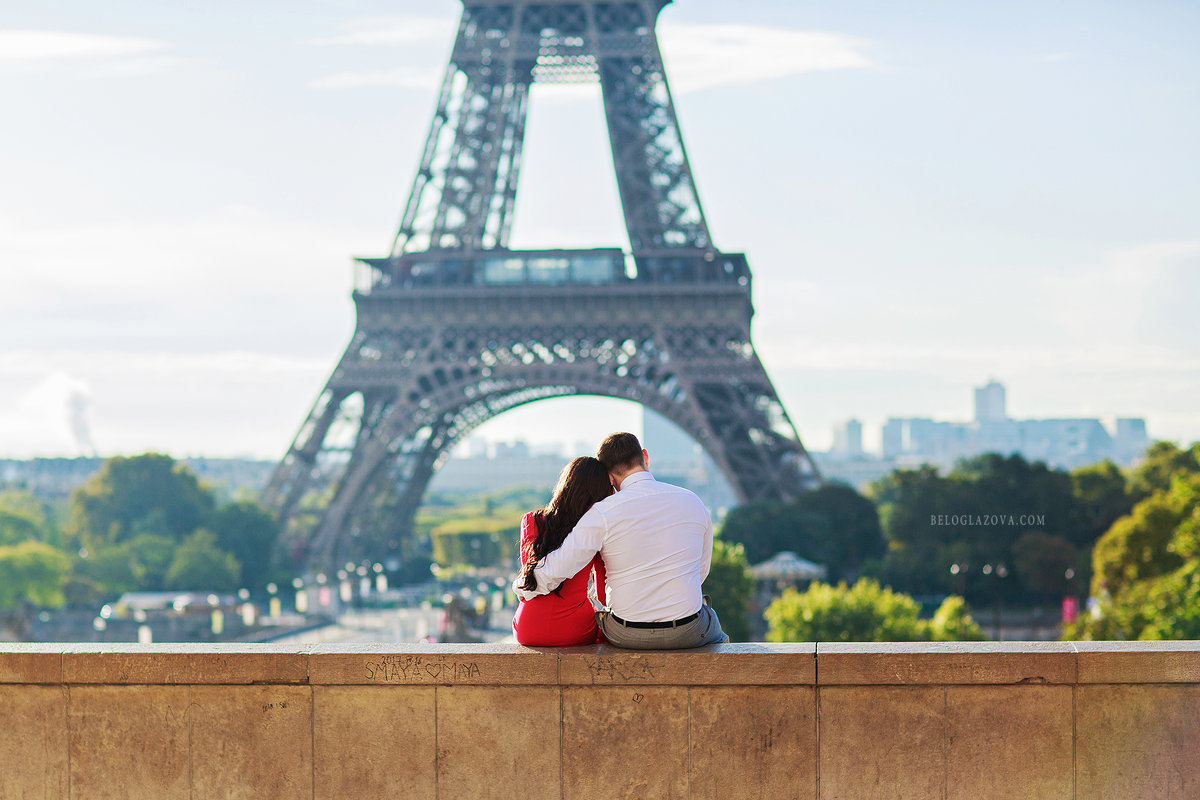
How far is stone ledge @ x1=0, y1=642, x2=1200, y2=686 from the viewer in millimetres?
6809

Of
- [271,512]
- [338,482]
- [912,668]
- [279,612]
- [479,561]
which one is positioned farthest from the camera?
[479,561]

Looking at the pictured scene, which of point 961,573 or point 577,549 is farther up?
point 577,549

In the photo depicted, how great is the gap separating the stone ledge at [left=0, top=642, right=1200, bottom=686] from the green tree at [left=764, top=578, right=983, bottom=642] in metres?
28.7

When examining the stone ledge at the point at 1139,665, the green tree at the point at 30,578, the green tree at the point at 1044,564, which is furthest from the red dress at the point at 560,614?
the green tree at the point at 30,578

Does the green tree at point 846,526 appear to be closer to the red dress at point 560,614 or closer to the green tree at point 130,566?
the green tree at point 130,566

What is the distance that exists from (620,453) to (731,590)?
32143 mm

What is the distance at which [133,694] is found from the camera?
7117 millimetres

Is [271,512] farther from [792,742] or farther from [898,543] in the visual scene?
[792,742]

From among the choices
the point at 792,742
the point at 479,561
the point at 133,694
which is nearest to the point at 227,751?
the point at 133,694

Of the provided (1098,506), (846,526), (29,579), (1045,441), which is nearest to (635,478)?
(846,526)

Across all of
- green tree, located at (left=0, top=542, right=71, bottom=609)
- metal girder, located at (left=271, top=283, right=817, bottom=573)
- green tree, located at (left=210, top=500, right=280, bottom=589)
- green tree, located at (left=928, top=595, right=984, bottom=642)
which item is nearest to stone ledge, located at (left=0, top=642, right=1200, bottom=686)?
green tree, located at (left=928, top=595, right=984, bottom=642)

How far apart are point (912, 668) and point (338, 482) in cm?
4248

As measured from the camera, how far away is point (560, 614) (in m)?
6.98

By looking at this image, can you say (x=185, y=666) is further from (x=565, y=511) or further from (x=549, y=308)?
(x=549, y=308)
